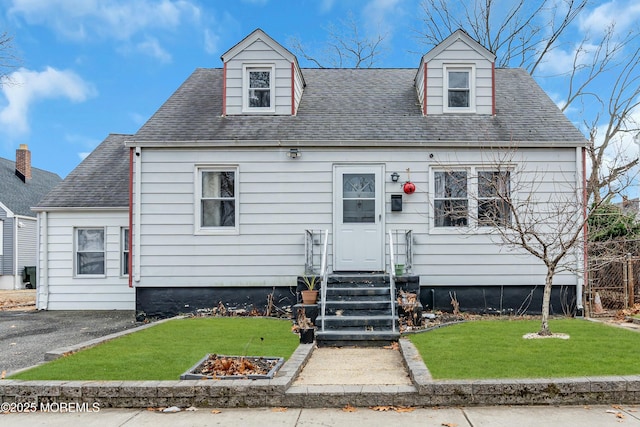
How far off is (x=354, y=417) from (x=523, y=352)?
9.42 feet

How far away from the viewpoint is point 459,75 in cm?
1187

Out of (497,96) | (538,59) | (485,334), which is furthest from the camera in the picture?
(538,59)

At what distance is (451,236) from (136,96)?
10.9 m

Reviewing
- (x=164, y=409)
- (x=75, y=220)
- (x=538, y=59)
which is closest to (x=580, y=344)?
(x=164, y=409)

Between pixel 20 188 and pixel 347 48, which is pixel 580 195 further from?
pixel 20 188

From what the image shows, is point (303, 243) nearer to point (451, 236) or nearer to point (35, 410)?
point (451, 236)

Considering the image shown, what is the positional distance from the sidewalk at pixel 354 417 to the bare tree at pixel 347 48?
21.0 meters

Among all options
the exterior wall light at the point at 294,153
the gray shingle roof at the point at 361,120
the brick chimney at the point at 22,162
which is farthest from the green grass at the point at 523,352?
the brick chimney at the point at 22,162

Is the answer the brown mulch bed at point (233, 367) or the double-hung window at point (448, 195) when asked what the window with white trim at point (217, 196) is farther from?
the brown mulch bed at point (233, 367)

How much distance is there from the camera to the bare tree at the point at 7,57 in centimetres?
1444

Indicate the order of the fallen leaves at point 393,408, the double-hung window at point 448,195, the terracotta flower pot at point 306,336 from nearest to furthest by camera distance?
1. the fallen leaves at point 393,408
2. the terracotta flower pot at point 306,336
3. the double-hung window at point 448,195

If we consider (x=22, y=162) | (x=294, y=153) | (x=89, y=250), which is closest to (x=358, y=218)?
(x=294, y=153)

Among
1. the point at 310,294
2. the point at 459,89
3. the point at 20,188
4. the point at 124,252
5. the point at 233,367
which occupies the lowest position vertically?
the point at 233,367

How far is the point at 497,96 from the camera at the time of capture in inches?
494
